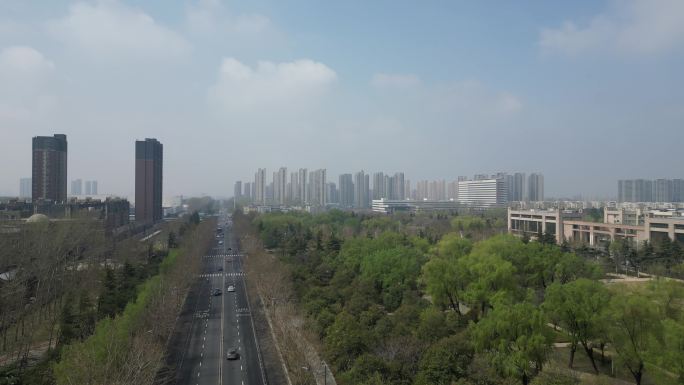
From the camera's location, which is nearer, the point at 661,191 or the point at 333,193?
the point at 661,191

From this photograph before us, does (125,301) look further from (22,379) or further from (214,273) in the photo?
(214,273)

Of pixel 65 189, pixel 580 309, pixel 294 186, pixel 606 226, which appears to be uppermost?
pixel 294 186

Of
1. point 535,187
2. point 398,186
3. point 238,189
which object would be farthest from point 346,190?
point 238,189

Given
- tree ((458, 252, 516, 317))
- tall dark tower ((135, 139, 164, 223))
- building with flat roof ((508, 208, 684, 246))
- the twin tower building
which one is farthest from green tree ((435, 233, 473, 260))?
tall dark tower ((135, 139, 164, 223))

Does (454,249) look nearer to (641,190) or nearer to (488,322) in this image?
(488,322)

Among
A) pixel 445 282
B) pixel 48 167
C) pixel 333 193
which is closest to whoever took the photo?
pixel 445 282
